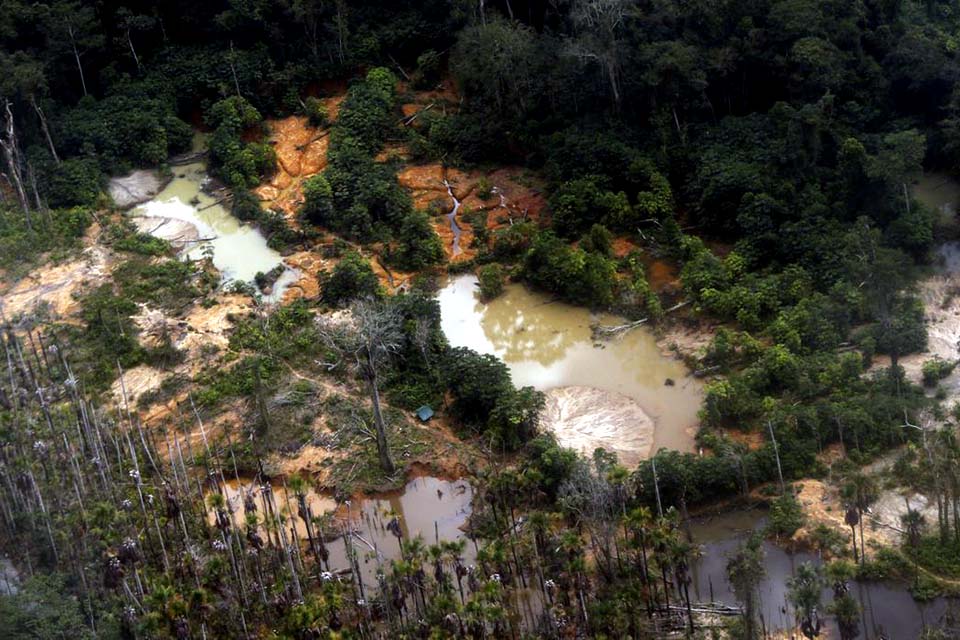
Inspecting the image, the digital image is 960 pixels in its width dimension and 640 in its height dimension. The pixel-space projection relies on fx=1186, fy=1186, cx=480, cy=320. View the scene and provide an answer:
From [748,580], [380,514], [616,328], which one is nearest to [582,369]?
[616,328]

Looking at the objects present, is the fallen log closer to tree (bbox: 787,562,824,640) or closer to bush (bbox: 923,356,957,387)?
bush (bbox: 923,356,957,387)

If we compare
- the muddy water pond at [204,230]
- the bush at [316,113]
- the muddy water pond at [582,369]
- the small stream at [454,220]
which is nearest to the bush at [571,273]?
the muddy water pond at [582,369]

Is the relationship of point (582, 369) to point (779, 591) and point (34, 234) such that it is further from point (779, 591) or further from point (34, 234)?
point (34, 234)

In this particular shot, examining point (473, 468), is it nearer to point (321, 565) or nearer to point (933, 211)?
point (321, 565)

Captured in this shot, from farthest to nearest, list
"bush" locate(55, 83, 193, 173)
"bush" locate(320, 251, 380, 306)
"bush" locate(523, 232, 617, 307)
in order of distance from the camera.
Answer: "bush" locate(55, 83, 193, 173)
"bush" locate(320, 251, 380, 306)
"bush" locate(523, 232, 617, 307)

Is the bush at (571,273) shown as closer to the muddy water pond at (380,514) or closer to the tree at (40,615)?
the muddy water pond at (380,514)

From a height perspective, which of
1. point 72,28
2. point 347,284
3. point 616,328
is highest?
point 72,28


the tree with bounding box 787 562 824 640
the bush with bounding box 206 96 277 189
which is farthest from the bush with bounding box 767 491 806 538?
the bush with bounding box 206 96 277 189
